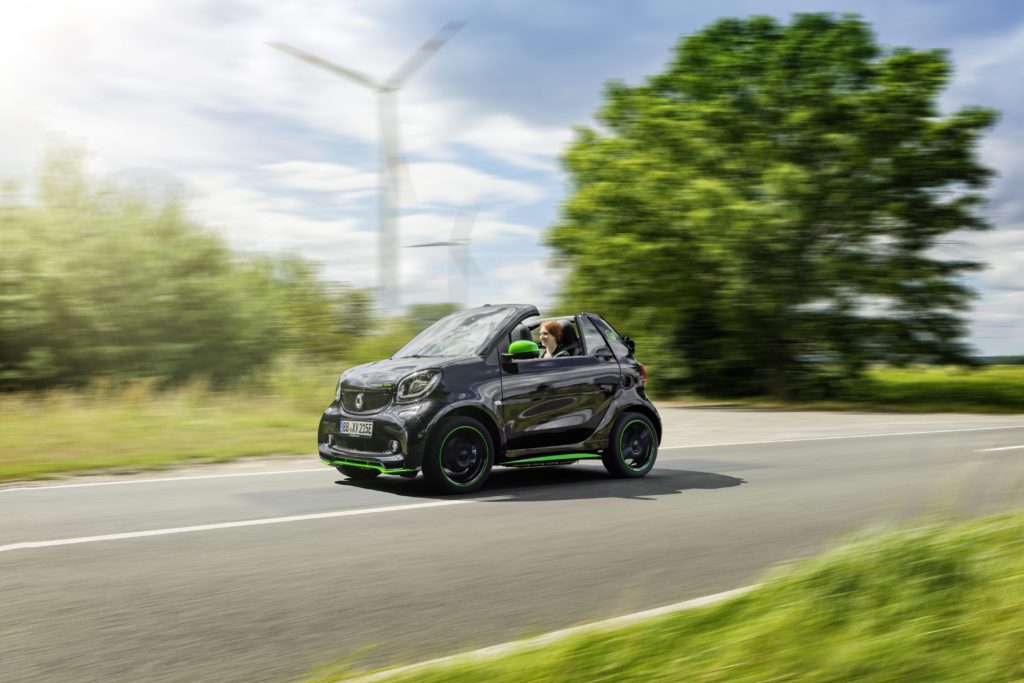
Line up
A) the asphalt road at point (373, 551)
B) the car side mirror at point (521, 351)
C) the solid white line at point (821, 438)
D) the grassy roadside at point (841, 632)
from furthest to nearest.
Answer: the solid white line at point (821, 438)
the car side mirror at point (521, 351)
the asphalt road at point (373, 551)
the grassy roadside at point (841, 632)

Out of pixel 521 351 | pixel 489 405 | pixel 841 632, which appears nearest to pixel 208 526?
pixel 489 405

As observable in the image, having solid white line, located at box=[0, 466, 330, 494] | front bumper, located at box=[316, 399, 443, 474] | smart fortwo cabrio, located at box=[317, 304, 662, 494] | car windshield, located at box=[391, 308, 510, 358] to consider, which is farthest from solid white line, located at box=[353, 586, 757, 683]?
solid white line, located at box=[0, 466, 330, 494]

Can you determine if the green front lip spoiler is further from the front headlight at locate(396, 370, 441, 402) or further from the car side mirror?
the car side mirror

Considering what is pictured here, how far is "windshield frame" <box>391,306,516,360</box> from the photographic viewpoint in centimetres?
964

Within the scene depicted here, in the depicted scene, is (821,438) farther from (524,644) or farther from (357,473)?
(524,644)

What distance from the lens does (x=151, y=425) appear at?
1703cm

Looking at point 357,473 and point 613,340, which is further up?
point 613,340

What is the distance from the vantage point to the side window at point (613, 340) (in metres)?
10.6

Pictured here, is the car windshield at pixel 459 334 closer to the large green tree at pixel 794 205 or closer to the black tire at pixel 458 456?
the black tire at pixel 458 456

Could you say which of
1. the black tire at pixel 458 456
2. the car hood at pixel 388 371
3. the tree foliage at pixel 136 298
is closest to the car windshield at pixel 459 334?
the car hood at pixel 388 371

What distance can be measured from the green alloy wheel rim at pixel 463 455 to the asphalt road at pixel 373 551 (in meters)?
0.25

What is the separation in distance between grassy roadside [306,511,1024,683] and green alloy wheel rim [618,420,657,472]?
19.1ft

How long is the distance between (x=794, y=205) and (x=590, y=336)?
710 inches

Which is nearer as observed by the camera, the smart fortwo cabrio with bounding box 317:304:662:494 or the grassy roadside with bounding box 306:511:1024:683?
the grassy roadside with bounding box 306:511:1024:683
